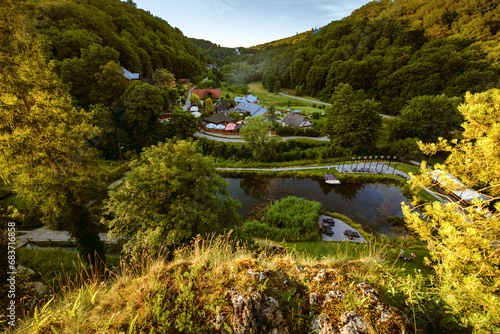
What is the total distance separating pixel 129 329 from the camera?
8.33 feet

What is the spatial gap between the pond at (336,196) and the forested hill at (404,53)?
134 feet

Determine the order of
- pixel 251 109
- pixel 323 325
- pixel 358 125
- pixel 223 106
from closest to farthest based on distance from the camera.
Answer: pixel 323 325 < pixel 358 125 < pixel 251 109 < pixel 223 106

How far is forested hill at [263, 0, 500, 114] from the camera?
44000mm

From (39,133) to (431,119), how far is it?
44.8 meters

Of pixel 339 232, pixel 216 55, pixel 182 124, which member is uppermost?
pixel 216 55

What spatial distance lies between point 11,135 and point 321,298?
11331 mm

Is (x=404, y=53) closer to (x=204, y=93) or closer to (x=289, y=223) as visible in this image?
(x=204, y=93)

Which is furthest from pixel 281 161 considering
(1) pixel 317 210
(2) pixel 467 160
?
(2) pixel 467 160

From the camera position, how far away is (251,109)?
1971 inches

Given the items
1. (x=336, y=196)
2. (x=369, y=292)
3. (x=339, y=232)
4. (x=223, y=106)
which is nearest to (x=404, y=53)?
(x=223, y=106)

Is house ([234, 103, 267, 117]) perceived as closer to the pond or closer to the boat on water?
the pond

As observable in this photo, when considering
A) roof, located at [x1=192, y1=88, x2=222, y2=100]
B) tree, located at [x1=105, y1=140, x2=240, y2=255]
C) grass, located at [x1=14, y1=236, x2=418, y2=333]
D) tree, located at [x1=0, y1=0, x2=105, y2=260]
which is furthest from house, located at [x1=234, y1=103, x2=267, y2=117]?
grass, located at [x1=14, y1=236, x2=418, y2=333]

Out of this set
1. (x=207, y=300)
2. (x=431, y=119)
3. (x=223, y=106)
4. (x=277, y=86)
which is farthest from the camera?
(x=277, y=86)

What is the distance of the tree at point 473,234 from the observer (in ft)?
9.62
